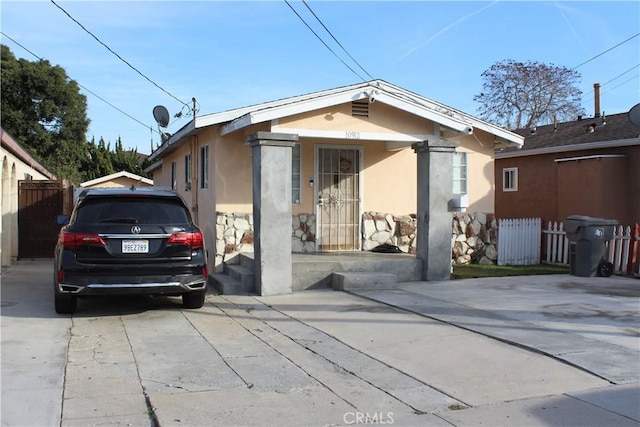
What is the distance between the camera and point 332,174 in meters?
13.2

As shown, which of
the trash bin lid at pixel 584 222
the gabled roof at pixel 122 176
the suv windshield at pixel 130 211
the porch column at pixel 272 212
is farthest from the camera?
the gabled roof at pixel 122 176

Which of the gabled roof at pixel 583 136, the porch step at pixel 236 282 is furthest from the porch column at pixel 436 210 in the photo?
the gabled roof at pixel 583 136

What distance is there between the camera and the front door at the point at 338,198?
13086 millimetres

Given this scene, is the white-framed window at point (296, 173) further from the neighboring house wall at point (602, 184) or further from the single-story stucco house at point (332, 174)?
the neighboring house wall at point (602, 184)

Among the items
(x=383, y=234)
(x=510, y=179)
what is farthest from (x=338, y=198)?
(x=510, y=179)

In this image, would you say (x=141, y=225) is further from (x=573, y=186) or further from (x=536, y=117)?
(x=536, y=117)

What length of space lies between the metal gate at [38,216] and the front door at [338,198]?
8.42 m

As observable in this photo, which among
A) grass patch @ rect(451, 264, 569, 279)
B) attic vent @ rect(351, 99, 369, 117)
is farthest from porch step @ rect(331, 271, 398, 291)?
attic vent @ rect(351, 99, 369, 117)

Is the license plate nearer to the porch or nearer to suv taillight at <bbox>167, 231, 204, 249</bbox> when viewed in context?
suv taillight at <bbox>167, 231, 204, 249</bbox>

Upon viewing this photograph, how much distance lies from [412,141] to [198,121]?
4326 mm

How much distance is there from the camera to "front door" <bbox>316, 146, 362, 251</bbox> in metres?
13.1

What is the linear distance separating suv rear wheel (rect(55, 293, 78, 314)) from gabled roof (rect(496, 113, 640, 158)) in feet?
46.3

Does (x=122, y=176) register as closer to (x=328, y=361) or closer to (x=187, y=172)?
(x=187, y=172)

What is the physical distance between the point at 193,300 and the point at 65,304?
172cm
